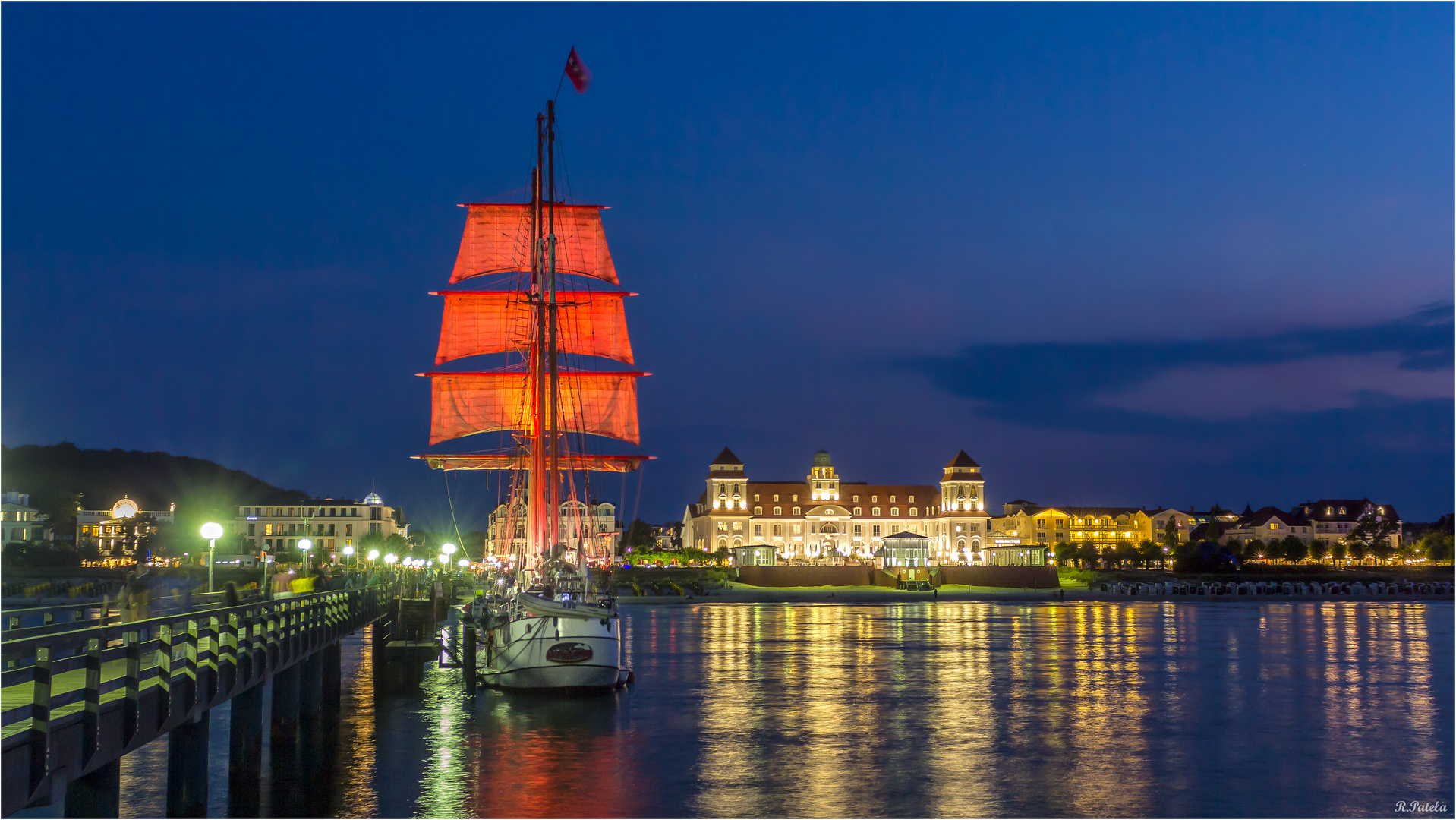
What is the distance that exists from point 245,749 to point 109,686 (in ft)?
26.7

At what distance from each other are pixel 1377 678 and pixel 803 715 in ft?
80.5

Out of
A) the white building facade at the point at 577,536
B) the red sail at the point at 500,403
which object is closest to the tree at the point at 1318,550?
the red sail at the point at 500,403

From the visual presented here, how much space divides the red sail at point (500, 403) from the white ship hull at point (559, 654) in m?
32.7

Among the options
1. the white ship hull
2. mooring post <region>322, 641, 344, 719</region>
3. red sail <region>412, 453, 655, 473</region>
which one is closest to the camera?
mooring post <region>322, 641, 344, 719</region>

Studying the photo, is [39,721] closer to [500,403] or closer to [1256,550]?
[500,403]

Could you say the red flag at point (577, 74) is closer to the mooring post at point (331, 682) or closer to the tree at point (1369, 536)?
the mooring post at point (331, 682)

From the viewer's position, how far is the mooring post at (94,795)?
14.9m

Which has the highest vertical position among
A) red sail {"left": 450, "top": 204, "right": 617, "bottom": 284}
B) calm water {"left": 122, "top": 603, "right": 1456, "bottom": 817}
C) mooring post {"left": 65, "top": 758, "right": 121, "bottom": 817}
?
red sail {"left": 450, "top": 204, "right": 617, "bottom": 284}

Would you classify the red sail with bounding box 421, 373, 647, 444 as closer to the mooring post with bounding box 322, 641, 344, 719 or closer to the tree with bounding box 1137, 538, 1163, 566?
the mooring post with bounding box 322, 641, 344, 719

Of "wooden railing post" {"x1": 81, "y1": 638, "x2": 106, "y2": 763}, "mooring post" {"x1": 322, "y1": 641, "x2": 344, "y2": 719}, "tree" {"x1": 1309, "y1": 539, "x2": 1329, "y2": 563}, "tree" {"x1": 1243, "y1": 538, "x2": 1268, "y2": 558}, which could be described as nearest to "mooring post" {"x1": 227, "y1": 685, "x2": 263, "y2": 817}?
"wooden railing post" {"x1": 81, "y1": 638, "x2": 106, "y2": 763}

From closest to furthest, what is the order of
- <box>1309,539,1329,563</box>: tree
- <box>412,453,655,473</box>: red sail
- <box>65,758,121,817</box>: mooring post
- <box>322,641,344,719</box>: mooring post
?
1. <box>65,758,121,817</box>: mooring post
2. <box>322,641,344,719</box>: mooring post
3. <box>412,453,655,473</box>: red sail
4. <box>1309,539,1329,563</box>: tree

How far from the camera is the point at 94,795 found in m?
14.9

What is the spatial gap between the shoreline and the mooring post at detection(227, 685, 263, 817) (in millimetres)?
84292

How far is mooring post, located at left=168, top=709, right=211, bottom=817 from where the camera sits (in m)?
18.4
